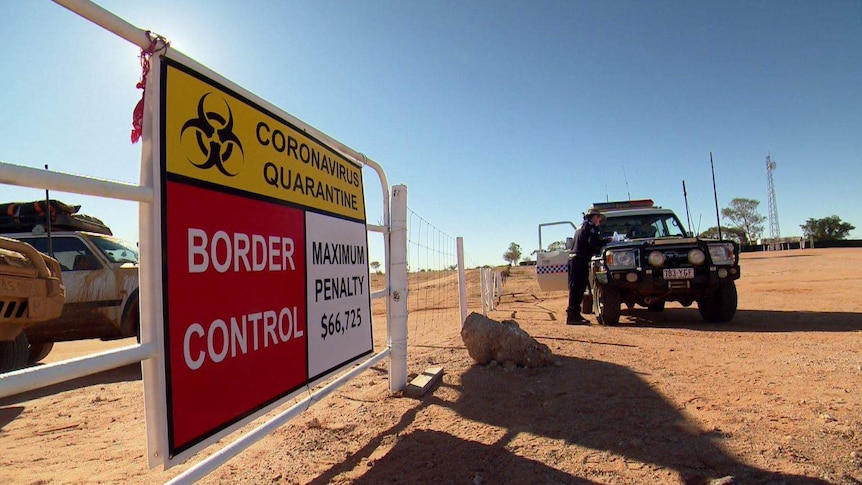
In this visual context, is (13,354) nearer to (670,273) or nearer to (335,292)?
(335,292)

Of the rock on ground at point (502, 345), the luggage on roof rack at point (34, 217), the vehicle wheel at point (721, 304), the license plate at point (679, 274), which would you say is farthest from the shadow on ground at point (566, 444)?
the luggage on roof rack at point (34, 217)

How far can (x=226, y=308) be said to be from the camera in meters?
1.70

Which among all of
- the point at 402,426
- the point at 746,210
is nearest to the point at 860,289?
the point at 402,426

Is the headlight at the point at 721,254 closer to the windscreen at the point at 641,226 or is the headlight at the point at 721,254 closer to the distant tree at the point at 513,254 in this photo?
the windscreen at the point at 641,226

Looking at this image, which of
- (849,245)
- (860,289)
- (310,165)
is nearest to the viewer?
(310,165)

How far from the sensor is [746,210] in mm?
71312

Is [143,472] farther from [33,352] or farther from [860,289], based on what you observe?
[860,289]

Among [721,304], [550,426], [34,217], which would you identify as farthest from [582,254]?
[34,217]

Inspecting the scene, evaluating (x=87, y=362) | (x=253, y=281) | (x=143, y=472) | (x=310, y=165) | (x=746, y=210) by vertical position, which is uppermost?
(x=746, y=210)

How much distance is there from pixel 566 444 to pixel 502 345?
4.96ft

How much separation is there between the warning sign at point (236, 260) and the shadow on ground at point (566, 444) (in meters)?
0.67

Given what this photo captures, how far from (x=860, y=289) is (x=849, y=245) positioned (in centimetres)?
4769

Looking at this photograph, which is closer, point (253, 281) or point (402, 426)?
point (253, 281)

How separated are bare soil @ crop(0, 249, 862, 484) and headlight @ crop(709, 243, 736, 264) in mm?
1654
